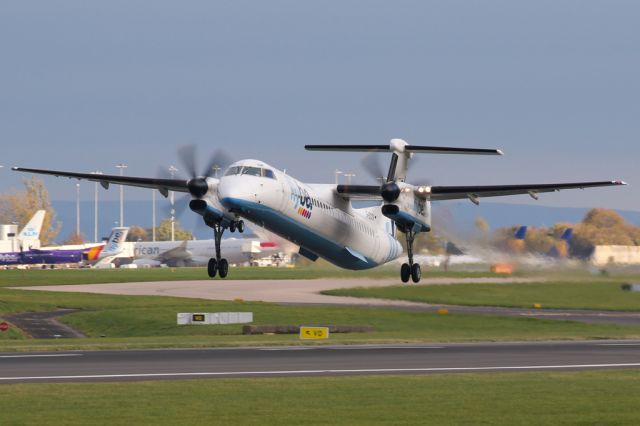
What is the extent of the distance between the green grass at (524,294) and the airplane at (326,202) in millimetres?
16066

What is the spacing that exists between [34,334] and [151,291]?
30.2m

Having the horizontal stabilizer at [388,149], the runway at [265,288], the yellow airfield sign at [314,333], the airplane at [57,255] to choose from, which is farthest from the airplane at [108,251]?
the yellow airfield sign at [314,333]

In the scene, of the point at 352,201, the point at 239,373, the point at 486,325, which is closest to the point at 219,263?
the point at 352,201

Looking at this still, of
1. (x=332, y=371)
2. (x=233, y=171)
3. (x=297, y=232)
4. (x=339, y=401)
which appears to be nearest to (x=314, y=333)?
(x=297, y=232)

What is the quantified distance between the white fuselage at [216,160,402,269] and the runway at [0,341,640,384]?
594 cm

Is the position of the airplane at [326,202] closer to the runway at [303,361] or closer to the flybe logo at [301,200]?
the flybe logo at [301,200]

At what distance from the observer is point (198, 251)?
16325cm

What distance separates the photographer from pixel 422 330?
55.8 m

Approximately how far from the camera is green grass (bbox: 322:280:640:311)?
227ft

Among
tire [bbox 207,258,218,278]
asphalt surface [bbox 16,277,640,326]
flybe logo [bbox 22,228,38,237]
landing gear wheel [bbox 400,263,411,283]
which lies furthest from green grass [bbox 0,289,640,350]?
flybe logo [bbox 22,228,38,237]

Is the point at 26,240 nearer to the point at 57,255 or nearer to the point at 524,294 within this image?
the point at 57,255

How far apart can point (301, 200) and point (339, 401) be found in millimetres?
21567

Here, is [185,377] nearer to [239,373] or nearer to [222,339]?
[239,373]

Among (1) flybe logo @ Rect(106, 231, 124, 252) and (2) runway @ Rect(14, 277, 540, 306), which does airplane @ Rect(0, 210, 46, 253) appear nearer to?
(1) flybe logo @ Rect(106, 231, 124, 252)
